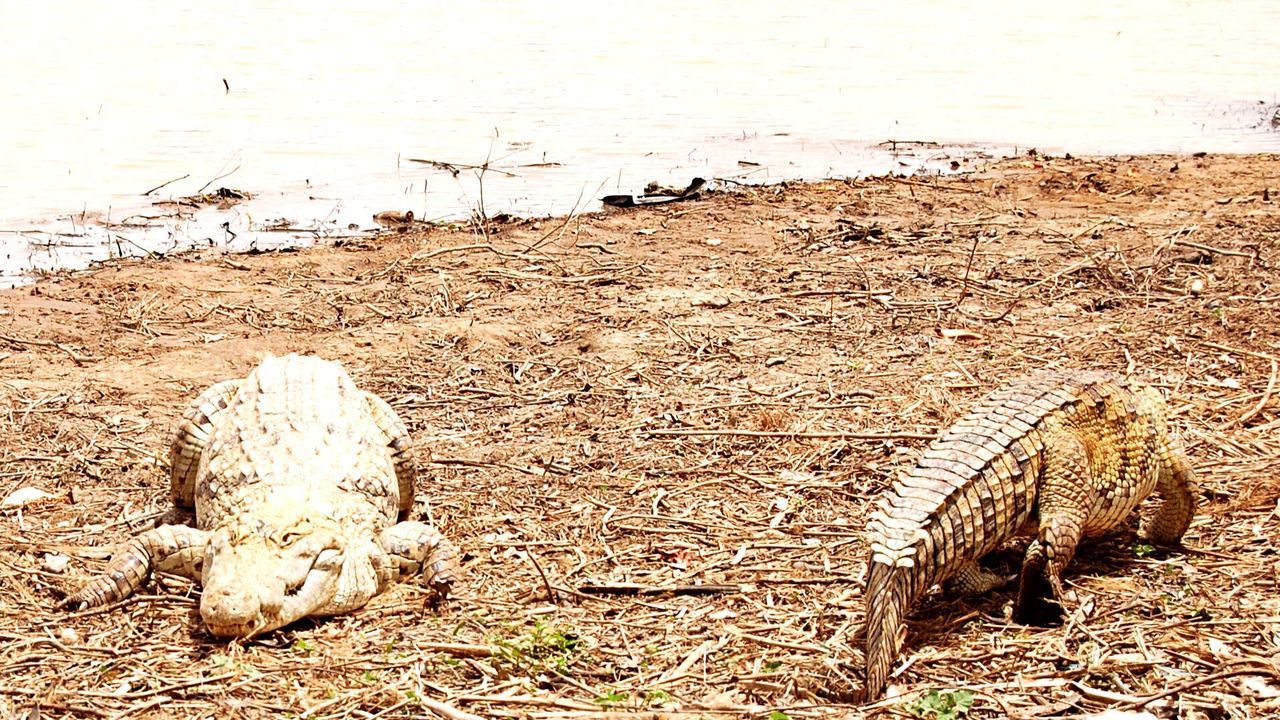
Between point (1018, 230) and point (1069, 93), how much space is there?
27.5 feet

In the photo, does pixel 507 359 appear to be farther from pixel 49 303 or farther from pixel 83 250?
pixel 83 250

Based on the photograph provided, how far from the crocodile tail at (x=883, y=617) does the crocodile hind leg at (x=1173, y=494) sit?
4.11ft

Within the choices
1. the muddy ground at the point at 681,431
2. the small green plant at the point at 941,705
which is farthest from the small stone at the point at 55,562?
the small green plant at the point at 941,705

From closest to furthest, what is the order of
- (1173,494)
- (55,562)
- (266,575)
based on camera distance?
(266,575) → (1173,494) → (55,562)

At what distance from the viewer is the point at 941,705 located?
3.86m

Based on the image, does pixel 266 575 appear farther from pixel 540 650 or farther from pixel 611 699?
pixel 611 699

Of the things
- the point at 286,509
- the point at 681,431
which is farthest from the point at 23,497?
the point at 681,431

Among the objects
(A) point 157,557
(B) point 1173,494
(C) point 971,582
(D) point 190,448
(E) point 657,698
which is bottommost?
(E) point 657,698

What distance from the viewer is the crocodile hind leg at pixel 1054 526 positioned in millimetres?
4320

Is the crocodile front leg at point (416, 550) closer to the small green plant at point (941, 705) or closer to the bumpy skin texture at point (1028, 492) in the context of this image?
the bumpy skin texture at point (1028, 492)

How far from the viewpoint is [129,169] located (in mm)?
12297

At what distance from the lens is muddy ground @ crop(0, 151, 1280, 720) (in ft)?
13.5

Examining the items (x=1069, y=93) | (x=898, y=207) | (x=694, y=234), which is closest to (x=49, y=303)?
(x=694, y=234)

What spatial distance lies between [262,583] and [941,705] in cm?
218
